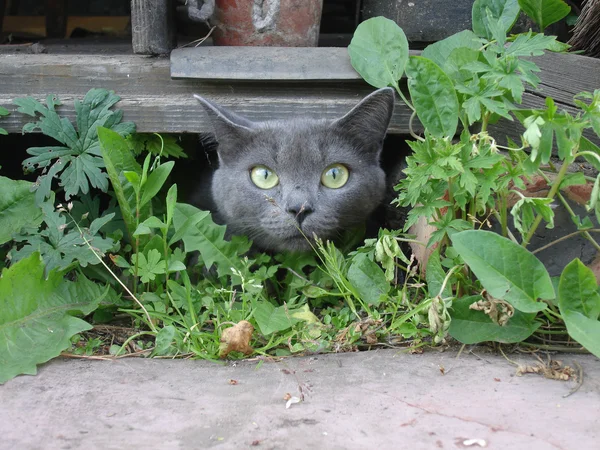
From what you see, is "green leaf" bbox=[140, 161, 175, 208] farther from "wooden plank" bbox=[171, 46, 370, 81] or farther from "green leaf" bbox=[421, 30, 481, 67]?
"green leaf" bbox=[421, 30, 481, 67]

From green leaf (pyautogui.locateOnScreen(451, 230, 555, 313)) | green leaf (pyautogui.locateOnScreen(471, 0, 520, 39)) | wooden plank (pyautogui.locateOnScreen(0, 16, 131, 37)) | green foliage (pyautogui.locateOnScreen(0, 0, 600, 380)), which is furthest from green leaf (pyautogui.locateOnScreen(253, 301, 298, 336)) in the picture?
wooden plank (pyautogui.locateOnScreen(0, 16, 131, 37))

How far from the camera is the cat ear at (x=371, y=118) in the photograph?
2387 millimetres

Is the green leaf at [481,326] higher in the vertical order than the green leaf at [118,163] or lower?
lower

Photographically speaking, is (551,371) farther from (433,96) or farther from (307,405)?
(433,96)

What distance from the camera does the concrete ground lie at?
4.90 ft

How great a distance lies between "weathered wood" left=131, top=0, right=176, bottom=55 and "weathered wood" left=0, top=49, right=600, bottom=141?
6cm

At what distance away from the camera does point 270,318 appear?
6.86 ft

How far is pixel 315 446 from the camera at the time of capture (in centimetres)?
147

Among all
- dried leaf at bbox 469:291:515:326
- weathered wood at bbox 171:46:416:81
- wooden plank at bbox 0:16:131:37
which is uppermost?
weathered wood at bbox 171:46:416:81

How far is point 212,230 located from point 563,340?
47.1 inches

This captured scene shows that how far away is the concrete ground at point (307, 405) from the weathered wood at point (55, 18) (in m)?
3.34

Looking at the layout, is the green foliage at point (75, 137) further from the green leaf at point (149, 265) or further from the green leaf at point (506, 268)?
the green leaf at point (506, 268)

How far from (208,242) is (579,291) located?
1.22 meters

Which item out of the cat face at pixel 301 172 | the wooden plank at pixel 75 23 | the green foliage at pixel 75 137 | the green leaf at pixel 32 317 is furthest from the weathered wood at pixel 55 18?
the green leaf at pixel 32 317
